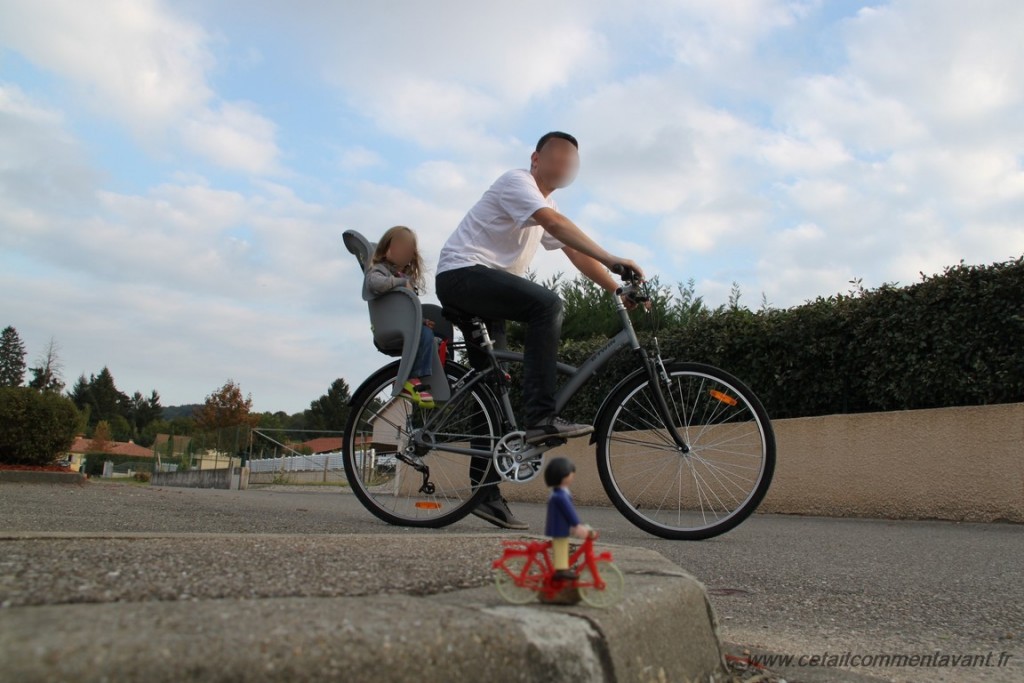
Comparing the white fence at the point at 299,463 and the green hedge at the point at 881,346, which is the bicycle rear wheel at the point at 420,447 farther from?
the white fence at the point at 299,463

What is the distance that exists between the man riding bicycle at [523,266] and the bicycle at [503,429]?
116 mm

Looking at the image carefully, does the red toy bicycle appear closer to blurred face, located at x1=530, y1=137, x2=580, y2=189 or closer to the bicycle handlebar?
the bicycle handlebar

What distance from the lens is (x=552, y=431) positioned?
4.21m

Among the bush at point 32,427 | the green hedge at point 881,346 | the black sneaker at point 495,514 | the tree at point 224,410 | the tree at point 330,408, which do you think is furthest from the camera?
the tree at point 330,408

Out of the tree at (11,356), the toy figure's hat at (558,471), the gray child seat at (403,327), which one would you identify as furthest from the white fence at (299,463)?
the tree at (11,356)


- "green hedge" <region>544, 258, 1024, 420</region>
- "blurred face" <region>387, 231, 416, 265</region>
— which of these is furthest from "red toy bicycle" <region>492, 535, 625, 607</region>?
"green hedge" <region>544, 258, 1024, 420</region>

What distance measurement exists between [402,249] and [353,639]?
13.3ft

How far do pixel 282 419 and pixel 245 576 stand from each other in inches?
4756

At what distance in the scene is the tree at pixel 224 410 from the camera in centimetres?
7044

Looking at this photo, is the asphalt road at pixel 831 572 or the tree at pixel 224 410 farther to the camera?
the tree at pixel 224 410

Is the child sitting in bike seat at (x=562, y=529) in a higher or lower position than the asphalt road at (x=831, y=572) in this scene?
higher

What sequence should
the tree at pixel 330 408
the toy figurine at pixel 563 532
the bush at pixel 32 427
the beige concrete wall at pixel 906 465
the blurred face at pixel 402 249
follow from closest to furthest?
1. the toy figurine at pixel 563 532
2. the blurred face at pixel 402 249
3. the beige concrete wall at pixel 906 465
4. the bush at pixel 32 427
5. the tree at pixel 330 408

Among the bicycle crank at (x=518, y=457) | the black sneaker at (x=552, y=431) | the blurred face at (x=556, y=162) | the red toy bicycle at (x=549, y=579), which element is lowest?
the red toy bicycle at (x=549, y=579)

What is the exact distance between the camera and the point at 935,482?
6883 millimetres
